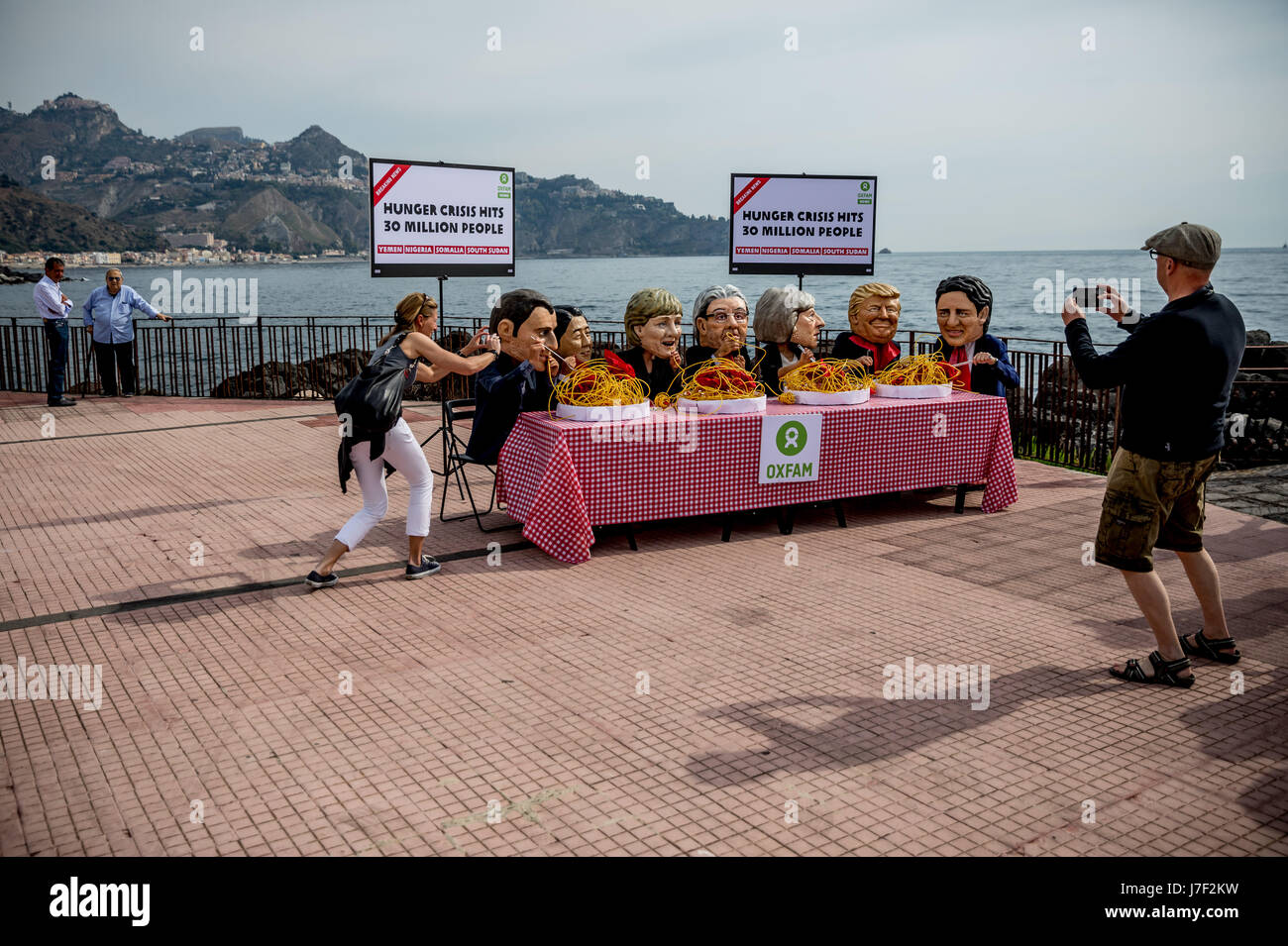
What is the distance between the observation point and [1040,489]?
9.54 meters

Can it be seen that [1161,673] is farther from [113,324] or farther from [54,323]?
[54,323]

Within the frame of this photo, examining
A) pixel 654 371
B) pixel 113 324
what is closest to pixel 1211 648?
pixel 654 371

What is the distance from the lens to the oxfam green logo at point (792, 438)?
7605 mm

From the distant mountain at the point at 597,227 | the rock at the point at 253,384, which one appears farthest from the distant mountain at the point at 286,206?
the rock at the point at 253,384

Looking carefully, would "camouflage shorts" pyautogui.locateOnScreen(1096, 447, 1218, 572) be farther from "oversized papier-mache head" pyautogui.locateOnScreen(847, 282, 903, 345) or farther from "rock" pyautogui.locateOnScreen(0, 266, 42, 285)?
"rock" pyautogui.locateOnScreen(0, 266, 42, 285)

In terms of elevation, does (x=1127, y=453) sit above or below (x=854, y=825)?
above

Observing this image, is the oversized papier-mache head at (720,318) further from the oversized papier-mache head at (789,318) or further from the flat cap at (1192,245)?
the flat cap at (1192,245)

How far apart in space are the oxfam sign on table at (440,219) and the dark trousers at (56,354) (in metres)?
6.40

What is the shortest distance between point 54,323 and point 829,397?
38.7 feet

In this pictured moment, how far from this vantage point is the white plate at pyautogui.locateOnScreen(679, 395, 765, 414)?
7.46m

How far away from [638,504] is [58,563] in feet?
13.3

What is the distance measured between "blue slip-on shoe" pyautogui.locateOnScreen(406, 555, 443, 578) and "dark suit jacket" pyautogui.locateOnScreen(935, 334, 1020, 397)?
5054 millimetres
